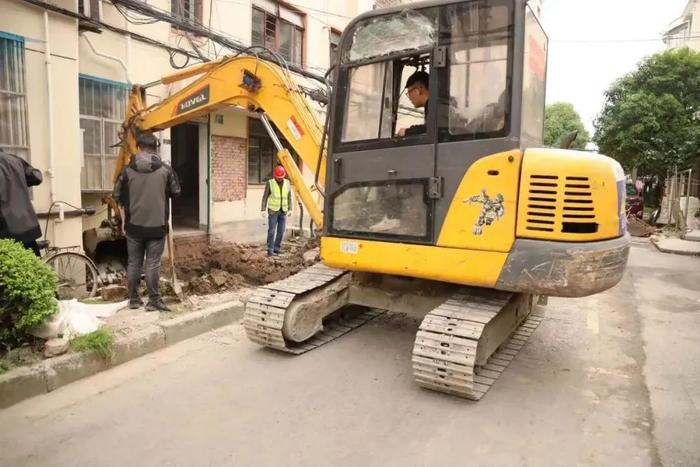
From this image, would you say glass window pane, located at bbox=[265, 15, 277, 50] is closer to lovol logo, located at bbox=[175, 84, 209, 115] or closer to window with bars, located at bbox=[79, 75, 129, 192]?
window with bars, located at bbox=[79, 75, 129, 192]

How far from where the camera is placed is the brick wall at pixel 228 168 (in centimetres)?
1060

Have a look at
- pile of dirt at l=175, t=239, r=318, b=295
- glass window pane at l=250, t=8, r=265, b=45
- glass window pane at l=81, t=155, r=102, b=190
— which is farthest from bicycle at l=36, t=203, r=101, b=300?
glass window pane at l=250, t=8, r=265, b=45

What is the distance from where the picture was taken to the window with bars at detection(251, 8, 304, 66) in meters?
11.1

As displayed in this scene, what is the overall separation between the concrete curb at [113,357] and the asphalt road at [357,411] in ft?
0.28

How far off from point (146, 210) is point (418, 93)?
2.94 meters

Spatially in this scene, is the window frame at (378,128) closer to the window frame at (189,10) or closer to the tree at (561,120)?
the window frame at (189,10)

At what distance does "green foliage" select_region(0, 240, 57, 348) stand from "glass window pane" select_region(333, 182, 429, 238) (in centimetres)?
235

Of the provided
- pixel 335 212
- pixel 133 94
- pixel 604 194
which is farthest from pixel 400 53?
pixel 133 94

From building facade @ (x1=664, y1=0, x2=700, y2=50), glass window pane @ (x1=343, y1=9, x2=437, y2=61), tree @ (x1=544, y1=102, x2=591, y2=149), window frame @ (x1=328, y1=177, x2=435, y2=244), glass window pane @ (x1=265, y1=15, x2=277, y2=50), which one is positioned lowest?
window frame @ (x1=328, y1=177, x2=435, y2=244)

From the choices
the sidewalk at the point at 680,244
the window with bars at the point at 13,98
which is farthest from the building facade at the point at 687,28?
the window with bars at the point at 13,98

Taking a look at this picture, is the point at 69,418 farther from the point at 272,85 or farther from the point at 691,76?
the point at 691,76

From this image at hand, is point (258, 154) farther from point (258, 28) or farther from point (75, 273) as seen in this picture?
point (75, 273)

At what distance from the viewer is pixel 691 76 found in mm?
19484

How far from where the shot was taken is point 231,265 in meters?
8.27
